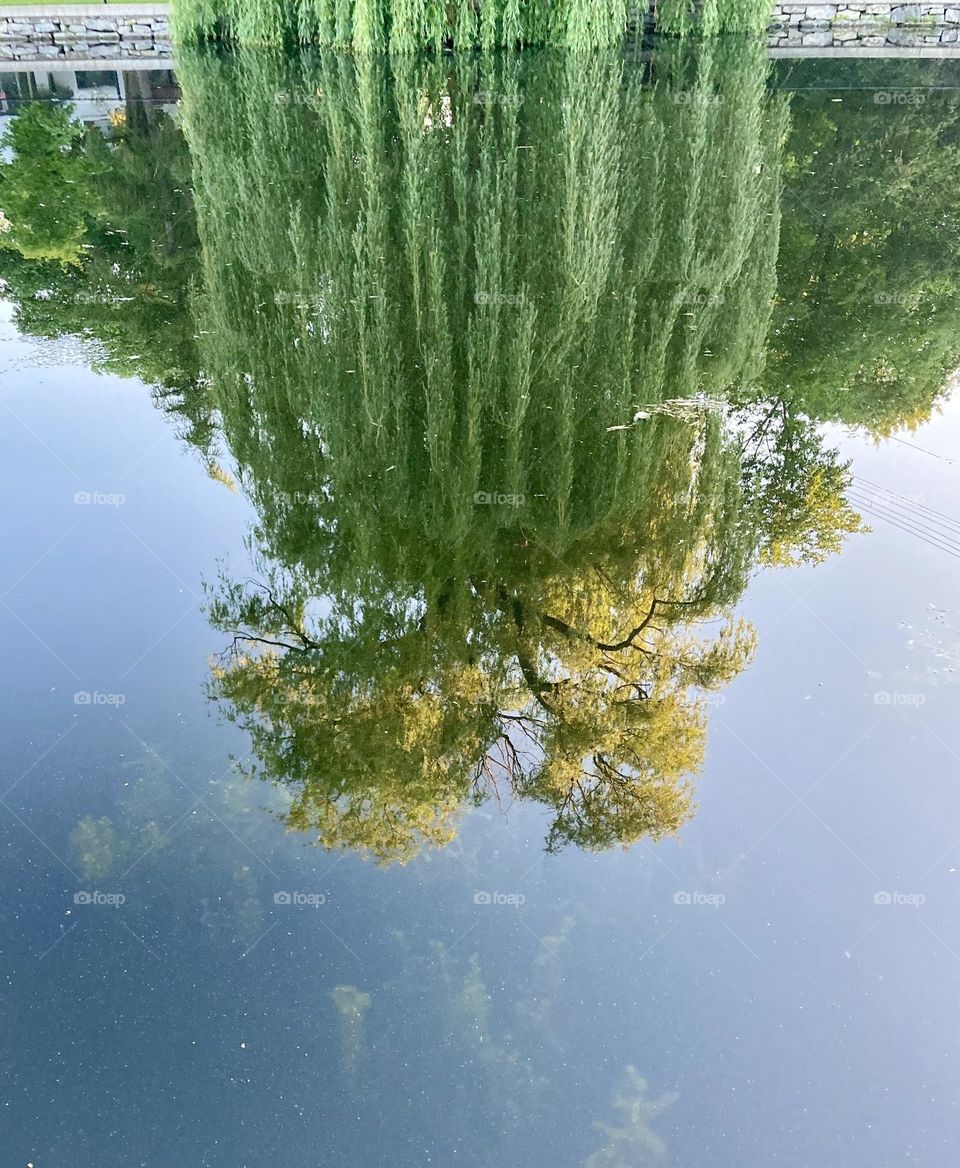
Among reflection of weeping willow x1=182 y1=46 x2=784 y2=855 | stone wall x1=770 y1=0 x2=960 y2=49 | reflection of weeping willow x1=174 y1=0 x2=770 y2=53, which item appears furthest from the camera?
stone wall x1=770 y1=0 x2=960 y2=49

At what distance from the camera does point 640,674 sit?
16.6ft

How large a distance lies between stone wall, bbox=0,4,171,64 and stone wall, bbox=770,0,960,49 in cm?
1276

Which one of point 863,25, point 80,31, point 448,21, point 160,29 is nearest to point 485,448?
point 448,21

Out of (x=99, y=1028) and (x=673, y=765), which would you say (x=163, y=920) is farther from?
(x=673, y=765)

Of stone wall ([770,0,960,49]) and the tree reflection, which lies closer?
the tree reflection

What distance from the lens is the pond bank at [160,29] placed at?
56.0 ft

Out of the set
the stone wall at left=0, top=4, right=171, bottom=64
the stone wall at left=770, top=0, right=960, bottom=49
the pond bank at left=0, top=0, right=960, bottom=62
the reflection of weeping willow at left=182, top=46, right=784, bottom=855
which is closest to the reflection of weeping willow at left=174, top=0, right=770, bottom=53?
the stone wall at left=770, top=0, right=960, bottom=49

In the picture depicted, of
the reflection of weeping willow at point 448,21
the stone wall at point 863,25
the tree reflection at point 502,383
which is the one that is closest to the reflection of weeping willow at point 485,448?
the tree reflection at point 502,383

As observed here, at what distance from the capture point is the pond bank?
56.0ft

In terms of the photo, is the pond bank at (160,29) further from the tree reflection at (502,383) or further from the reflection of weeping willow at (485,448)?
the reflection of weeping willow at (485,448)

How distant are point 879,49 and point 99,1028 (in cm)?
2089

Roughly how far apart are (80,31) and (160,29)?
1595 mm

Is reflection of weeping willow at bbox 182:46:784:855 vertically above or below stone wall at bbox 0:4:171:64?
below

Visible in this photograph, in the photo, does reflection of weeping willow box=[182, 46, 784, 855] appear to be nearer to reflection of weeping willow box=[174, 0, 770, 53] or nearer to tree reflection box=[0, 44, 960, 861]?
tree reflection box=[0, 44, 960, 861]
